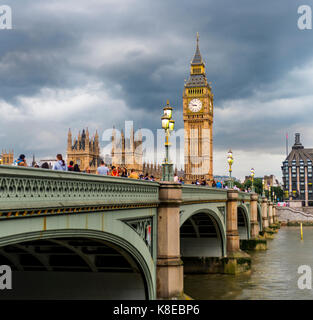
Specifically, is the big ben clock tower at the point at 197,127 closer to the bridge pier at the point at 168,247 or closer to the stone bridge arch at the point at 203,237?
the stone bridge arch at the point at 203,237

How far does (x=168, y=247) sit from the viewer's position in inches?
664

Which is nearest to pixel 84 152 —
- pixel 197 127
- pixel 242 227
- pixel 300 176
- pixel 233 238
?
pixel 197 127

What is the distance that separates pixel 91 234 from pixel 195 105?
13807 centimetres

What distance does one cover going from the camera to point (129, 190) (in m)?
14.0

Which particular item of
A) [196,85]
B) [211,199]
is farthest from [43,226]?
[196,85]

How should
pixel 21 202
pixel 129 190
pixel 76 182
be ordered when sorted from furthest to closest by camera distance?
1. pixel 129 190
2. pixel 76 182
3. pixel 21 202

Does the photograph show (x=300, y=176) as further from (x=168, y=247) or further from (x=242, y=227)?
(x=168, y=247)

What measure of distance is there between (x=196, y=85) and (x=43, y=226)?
14066 cm

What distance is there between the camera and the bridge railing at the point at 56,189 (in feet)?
26.0

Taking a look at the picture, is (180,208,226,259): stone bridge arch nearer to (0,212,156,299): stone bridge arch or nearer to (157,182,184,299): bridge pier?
(157,182,184,299): bridge pier

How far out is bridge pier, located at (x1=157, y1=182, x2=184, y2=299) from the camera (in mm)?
16734

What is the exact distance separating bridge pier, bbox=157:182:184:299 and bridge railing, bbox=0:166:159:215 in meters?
3.07
